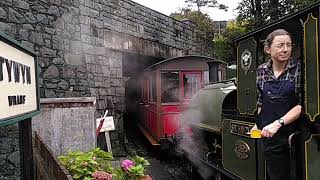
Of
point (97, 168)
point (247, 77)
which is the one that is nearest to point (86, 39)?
point (247, 77)

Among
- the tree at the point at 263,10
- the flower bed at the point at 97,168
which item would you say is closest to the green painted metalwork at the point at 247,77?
the flower bed at the point at 97,168

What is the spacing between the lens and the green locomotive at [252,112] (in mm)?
3145

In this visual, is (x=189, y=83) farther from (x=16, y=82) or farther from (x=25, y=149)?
(x=16, y=82)

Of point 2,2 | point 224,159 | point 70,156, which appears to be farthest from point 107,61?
point 70,156

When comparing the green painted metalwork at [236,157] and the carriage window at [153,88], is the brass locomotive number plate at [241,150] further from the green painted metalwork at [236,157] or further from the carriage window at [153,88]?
the carriage window at [153,88]

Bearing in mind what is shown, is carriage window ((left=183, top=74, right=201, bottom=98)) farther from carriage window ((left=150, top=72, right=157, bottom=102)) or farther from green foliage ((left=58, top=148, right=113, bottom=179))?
green foliage ((left=58, top=148, right=113, bottom=179))

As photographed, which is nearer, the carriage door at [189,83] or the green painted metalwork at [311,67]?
the green painted metalwork at [311,67]

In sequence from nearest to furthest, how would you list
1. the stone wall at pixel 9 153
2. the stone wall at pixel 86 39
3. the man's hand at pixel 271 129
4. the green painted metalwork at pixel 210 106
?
the man's hand at pixel 271 129, the green painted metalwork at pixel 210 106, the stone wall at pixel 9 153, the stone wall at pixel 86 39

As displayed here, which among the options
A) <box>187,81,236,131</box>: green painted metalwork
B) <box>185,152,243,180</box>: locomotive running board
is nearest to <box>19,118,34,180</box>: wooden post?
<box>185,152,243,180</box>: locomotive running board

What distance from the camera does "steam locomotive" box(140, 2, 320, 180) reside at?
316cm

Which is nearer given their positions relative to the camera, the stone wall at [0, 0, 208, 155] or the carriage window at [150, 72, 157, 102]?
the stone wall at [0, 0, 208, 155]

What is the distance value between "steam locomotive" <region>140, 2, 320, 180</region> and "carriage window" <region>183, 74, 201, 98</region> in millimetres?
2146

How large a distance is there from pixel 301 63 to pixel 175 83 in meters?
7.58

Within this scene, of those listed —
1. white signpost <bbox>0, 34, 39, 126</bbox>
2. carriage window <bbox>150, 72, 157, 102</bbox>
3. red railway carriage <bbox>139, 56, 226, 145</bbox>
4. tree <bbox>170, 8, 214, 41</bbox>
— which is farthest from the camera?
tree <bbox>170, 8, 214, 41</bbox>
